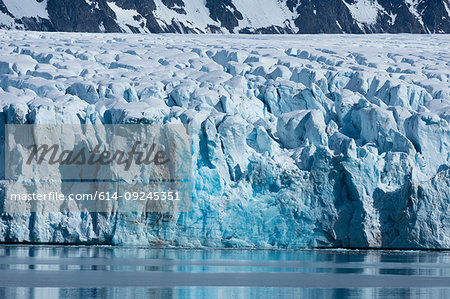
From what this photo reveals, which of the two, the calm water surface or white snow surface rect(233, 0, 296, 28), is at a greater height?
white snow surface rect(233, 0, 296, 28)

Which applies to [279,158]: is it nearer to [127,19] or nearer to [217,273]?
[217,273]

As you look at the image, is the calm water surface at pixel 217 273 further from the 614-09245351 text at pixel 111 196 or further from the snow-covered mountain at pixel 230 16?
the snow-covered mountain at pixel 230 16

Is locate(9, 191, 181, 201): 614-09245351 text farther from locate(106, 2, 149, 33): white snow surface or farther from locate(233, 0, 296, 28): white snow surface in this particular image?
locate(233, 0, 296, 28): white snow surface

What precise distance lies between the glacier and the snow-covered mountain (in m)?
47.7

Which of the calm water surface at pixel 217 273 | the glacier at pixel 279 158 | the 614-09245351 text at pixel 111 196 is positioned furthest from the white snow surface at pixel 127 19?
the calm water surface at pixel 217 273

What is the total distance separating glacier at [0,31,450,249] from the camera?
17.3 m

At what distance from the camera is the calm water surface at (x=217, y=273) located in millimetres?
11492

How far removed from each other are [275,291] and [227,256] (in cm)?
463

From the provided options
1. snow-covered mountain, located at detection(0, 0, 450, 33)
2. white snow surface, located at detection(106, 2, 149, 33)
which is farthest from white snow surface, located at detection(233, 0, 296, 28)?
white snow surface, located at detection(106, 2, 149, 33)

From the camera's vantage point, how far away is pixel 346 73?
20.8 m

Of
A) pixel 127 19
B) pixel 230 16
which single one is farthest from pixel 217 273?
pixel 230 16

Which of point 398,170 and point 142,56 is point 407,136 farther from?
point 142,56

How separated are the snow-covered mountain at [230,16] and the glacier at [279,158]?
157 feet

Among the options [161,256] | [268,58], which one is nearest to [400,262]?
[161,256]
